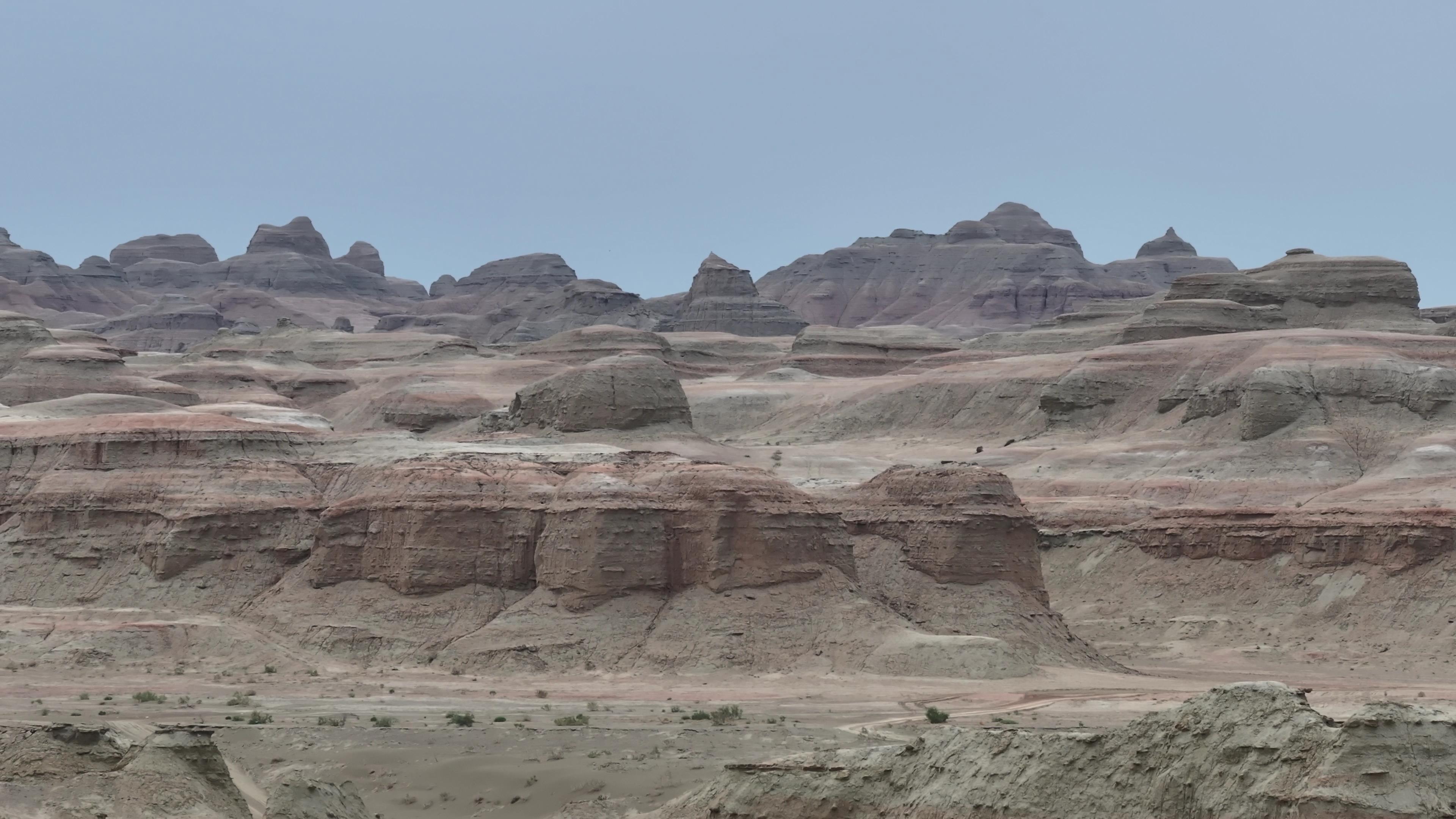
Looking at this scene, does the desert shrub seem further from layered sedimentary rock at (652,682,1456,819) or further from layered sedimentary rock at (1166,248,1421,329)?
layered sedimentary rock at (1166,248,1421,329)

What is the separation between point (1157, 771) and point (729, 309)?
169678mm

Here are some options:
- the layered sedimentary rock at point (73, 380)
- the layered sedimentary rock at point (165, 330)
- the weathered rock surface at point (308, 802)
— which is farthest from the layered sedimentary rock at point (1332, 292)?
the layered sedimentary rock at point (165, 330)

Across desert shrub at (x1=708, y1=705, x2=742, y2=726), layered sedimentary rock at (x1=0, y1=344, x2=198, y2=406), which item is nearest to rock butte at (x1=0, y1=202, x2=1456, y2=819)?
layered sedimentary rock at (x1=0, y1=344, x2=198, y2=406)

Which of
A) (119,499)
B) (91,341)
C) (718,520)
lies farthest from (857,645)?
(91,341)

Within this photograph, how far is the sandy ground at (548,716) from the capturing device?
3469cm

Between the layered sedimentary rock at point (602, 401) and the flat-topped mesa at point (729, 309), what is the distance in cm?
11035

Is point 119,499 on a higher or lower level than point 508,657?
higher

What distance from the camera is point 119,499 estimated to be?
5547 centimetres

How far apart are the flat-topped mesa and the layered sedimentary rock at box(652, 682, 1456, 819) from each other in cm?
16149

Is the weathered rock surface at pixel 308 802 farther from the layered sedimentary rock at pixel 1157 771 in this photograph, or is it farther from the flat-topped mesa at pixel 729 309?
the flat-topped mesa at pixel 729 309

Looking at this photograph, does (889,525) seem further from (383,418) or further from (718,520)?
(383,418)

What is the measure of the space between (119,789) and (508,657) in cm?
2325

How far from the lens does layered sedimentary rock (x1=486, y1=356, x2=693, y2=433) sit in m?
72.4

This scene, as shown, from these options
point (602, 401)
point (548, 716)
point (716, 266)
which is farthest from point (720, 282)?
point (548, 716)
